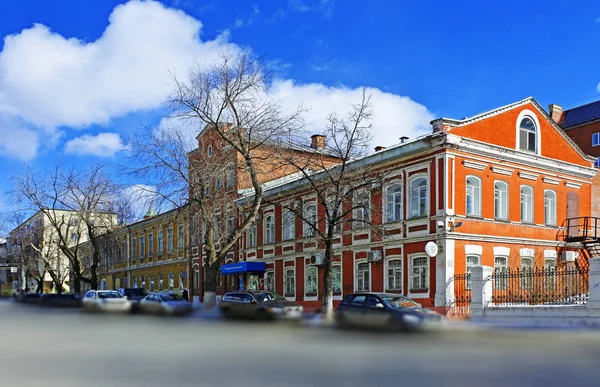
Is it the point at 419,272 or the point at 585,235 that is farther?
the point at 585,235

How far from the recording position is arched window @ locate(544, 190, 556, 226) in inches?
1235

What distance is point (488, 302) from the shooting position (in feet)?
74.4

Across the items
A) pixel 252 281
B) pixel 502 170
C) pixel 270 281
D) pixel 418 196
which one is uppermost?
pixel 502 170

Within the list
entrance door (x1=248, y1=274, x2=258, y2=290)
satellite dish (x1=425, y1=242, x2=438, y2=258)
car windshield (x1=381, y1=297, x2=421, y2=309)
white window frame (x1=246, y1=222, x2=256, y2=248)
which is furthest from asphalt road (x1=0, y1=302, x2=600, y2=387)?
white window frame (x1=246, y1=222, x2=256, y2=248)

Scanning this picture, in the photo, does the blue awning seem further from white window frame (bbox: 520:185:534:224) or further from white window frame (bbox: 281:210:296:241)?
white window frame (bbox: 520:185:534:224)

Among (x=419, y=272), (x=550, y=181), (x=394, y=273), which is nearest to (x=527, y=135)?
(x=550, y=181)

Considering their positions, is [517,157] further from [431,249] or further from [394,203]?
[431,249]

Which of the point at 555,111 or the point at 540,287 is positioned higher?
the point at 555,111

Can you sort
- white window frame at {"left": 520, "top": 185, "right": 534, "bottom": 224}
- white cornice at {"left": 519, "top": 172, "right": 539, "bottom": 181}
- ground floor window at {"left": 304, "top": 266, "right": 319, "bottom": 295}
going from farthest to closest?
ground floor window at {"left": 304, "top": 266, "right": 319, "bottom": 295} → white window frame at {"left": 520, "top": 185, "right": 534, "bottom": 224} → white cornice at {"left": 519, "top": 172, "right": 539, "bottom": 181}

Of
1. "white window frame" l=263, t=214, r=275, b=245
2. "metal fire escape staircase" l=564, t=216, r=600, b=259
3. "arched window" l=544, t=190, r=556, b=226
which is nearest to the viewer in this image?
"metal fire escape staircase" l=564, t=216, r=600, b=259

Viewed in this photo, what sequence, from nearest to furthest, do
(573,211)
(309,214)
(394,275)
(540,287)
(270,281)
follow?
1. (540,287)
2. (394,275)
3. (573,211)
4. (309,214)
5. (270,281)

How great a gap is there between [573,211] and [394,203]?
9.94 m

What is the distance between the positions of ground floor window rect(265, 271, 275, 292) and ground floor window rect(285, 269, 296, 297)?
1520mm

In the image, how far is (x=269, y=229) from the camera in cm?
3919
